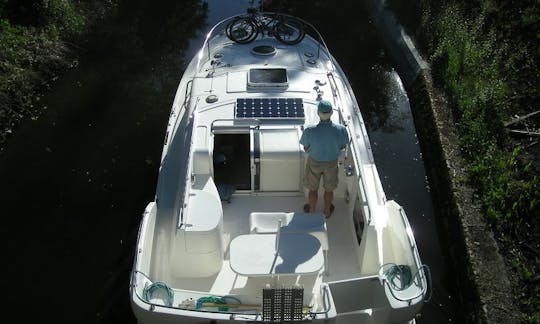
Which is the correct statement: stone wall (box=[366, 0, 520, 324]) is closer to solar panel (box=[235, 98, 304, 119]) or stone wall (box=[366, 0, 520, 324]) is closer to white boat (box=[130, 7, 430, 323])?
white boat (box=[130, 7, 430, 323])

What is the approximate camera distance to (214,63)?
868 cm

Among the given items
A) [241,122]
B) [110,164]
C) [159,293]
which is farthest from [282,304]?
[110,164]

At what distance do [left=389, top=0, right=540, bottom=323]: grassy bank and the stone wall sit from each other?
17 centimetres

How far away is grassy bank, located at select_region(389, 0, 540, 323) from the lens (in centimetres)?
665

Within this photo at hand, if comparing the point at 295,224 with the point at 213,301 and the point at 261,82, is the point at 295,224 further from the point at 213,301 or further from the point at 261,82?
the point at 261,82

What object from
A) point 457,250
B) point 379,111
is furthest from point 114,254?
point 379,111

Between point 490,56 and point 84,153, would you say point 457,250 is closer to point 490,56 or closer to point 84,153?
point 490,56

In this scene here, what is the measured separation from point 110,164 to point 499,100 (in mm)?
6920

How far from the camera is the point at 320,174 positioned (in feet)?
20.3

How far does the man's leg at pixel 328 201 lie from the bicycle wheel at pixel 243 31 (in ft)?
13.7

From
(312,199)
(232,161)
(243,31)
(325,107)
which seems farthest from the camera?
(243,31)

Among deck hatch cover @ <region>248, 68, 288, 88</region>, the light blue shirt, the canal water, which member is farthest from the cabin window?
the canal water

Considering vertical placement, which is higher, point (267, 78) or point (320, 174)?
point (267, 78)

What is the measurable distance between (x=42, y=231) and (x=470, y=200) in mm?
6370
